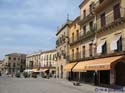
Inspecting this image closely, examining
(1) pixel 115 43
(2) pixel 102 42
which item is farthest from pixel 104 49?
(1) pixel 115 43

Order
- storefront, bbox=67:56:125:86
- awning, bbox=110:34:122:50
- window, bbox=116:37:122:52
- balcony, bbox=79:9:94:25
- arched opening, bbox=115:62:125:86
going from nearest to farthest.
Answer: storefront, bbox=67:56:125:86, window, bbox=116:37:122:52, awning, bbox=110:34:122:50, arched opening, bbox=115:62:125:86, balcony, bbox=79:9:94:25

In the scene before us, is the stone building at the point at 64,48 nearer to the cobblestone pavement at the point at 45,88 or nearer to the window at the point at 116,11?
the cobblestone pavement at the point at 45,88

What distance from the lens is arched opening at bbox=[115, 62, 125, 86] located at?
27473 mm

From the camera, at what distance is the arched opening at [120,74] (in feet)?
90.1

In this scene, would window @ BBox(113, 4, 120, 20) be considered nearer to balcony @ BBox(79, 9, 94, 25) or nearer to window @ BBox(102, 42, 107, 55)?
window @ BBox(102, 42, 107, 55)

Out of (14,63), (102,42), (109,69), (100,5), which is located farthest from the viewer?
(14,63)

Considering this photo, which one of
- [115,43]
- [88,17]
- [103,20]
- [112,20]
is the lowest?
[115,43]

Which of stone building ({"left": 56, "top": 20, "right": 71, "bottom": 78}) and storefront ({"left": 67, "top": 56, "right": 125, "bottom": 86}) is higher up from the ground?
stone building ({"left": 56, "top": 20, "right": 71, "bottom": 78})

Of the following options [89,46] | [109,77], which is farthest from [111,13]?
[89,46]

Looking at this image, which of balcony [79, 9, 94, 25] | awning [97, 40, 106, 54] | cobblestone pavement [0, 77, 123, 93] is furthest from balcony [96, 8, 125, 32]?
cobblestone pavement [0, 77, 123, 93]

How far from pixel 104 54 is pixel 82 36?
10722 millimetres

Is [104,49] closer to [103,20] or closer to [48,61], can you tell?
[103,20]

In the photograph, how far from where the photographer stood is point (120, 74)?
27984 millimetres

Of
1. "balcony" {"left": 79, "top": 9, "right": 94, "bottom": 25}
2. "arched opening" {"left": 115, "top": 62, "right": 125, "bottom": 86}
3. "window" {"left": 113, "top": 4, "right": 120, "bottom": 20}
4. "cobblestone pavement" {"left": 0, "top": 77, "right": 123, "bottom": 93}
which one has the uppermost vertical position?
"balcony" {"left": 79, "top": 9, "right": 94, "bottom": 25}
